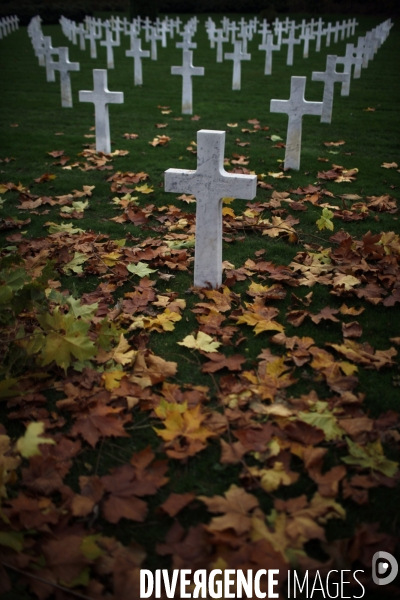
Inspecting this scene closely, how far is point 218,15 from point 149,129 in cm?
4507

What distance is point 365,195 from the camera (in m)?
6.01

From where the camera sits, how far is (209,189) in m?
3.67

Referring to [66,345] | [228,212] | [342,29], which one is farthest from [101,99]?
[342,29]

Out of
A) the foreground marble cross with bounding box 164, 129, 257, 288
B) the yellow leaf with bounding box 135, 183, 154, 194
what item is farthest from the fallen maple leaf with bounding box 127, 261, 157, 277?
the yellow leaf with bounding box 135, 183, 154, 194

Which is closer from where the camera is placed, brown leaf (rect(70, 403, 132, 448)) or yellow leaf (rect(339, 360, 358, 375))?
brown leaf (rect(70, 403, 132, 448))

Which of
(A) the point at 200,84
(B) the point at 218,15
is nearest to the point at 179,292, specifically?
(A) the point at 200,84

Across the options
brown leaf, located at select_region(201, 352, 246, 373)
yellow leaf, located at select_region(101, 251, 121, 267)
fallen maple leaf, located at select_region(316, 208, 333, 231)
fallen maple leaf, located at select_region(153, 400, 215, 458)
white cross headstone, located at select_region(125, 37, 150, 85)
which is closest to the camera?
fallen maple leaf, located at select_region(153, 400, 215, 458)

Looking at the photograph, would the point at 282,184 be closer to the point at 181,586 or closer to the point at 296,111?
the point at 296,111

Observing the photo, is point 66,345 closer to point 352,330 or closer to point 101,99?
point 352,330

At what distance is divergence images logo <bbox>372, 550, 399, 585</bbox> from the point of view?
192 cm

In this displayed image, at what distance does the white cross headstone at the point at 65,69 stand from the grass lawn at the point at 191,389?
5.31m

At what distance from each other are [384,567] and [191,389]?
1.33 m

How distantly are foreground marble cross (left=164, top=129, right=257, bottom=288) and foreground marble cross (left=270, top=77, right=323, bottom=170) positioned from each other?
3264 mm

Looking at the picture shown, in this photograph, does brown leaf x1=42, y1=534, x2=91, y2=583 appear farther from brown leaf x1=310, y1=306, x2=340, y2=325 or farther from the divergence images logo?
brown leaf x1=310, y1=306, x2=340, y2=325
